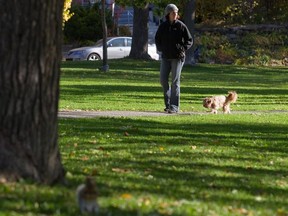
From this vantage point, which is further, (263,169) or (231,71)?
(231,71)

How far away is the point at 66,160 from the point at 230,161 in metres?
2.15

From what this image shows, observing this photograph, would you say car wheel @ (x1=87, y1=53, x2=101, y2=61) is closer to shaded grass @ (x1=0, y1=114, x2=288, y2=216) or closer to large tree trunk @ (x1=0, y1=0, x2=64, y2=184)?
shaded grass @ (x1=0, y1=114, x2=288, y2=216)

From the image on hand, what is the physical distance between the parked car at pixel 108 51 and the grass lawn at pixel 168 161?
72.9ft

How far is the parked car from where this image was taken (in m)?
47.8

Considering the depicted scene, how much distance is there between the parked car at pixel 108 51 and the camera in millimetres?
47844

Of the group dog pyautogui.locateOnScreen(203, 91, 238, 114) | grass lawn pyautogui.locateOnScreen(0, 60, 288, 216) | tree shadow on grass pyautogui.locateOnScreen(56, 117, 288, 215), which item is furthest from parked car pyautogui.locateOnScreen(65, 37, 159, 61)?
tree shadow on grass pyautogui.locateOnScreen(56, 117, 288, 215)

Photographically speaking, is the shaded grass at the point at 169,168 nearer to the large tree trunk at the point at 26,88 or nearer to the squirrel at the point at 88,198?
the squirrel at the point at 88,198

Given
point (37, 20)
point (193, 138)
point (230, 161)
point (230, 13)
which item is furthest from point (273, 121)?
point (230, 13)

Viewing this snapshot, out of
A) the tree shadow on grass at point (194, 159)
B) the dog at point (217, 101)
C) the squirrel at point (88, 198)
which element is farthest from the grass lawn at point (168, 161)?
the dog at point (217, 101)

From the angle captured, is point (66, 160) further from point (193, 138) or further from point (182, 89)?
point (182, 89)

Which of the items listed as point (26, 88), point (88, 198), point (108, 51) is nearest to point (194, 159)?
point (26, 88)

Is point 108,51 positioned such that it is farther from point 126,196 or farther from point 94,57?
point 126,196

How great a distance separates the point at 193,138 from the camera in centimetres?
1492

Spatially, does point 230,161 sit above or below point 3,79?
below
